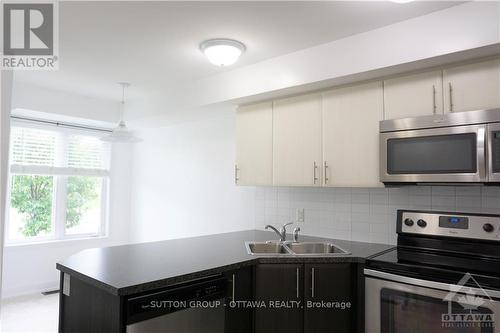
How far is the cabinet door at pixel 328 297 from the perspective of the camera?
2.19 m

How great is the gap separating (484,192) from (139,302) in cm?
218

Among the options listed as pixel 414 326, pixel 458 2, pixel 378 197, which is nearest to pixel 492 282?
pixel 414 326

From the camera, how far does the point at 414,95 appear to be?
2.21 m

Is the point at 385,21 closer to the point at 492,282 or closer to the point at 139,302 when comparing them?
the point at 492,282

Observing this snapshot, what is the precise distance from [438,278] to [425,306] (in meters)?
0.18

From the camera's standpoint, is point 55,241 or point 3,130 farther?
point 55,241

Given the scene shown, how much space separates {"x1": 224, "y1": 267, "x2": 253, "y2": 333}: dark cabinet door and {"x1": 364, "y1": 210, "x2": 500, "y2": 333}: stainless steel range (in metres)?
0.72

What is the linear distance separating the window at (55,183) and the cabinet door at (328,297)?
3650mm

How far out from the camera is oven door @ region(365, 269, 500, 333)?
5.54 ft

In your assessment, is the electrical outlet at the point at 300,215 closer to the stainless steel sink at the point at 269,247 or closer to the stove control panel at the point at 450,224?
the stainless steel sink at the point at 269,247

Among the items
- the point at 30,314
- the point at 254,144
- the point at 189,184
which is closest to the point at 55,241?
the point at 30,314

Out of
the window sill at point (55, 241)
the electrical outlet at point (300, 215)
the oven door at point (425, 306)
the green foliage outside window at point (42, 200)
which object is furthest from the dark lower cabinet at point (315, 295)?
the green foliage outside window at point (42, 200)

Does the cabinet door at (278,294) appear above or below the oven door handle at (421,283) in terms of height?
below

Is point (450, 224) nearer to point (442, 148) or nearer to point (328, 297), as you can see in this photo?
point (442, 148)
